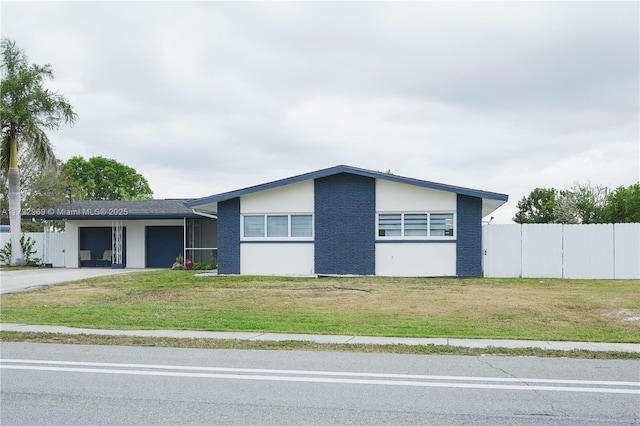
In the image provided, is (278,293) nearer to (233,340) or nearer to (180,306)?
(180,306)

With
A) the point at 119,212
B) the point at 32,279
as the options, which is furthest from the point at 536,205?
the point at 32,279

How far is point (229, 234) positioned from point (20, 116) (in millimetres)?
14691

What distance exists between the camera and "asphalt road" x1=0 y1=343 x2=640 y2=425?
6.16 meters

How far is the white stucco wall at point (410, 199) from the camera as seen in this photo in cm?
2238

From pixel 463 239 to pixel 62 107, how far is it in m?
22.1

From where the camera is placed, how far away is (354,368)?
851 cm

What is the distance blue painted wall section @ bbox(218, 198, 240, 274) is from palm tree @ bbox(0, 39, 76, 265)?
42.8 feet

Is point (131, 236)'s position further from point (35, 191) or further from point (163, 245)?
point (35, 191)

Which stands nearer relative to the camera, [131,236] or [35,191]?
[131,236]

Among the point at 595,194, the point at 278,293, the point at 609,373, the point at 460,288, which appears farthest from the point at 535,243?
the point at 595,194

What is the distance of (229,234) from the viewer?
23891mm

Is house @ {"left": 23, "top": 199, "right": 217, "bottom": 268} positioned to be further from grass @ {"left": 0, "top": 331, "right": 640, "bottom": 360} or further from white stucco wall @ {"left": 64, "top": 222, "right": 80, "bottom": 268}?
grass @ {"left": 0, "top": 331, "right": 640, "bottom": 360}

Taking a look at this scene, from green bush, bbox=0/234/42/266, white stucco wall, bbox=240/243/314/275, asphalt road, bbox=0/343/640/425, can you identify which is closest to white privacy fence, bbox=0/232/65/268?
green bush, bbox=0/234/42/266

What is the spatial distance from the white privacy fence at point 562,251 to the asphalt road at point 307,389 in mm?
13993
